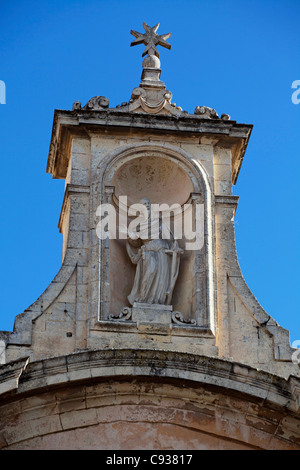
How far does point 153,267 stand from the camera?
18.1 metres

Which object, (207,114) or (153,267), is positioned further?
(207,114)

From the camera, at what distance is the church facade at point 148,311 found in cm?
1636

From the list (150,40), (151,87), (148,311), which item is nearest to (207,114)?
(151,87)

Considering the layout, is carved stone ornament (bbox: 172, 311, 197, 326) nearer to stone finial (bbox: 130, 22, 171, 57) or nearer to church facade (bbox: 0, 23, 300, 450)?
church facade (bbox: 0, 23, 300, 450)

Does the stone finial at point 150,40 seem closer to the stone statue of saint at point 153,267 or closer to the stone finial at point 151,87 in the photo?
the stone finial at point 151,87

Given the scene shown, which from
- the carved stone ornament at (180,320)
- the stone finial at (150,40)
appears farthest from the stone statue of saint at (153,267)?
the stone finial at (150,40)

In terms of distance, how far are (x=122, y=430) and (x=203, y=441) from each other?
92 cm

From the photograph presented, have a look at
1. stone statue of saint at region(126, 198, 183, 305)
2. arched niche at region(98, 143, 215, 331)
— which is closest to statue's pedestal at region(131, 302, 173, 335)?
stone statue of saint at region(126, 198, 183, 305)

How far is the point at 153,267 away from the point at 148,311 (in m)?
0.76

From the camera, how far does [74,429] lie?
16375 mm

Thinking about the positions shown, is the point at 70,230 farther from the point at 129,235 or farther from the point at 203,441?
the point at 203,441

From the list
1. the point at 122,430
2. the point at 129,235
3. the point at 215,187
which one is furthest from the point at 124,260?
the point at 122,430

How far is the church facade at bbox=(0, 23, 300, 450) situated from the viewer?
16.4 metres

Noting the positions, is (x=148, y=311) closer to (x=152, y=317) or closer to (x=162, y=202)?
(x=152, y=317)
